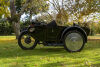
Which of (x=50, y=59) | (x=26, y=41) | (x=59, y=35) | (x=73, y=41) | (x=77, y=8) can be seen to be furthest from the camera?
(x=77, y=8)

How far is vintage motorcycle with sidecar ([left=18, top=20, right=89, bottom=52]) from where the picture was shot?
17.5 feet

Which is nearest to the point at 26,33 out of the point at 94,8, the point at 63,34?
the point at 63,34

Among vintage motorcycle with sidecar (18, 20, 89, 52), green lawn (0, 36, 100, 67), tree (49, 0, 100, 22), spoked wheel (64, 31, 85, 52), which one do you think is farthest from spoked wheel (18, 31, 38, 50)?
tree (49, 0, 100, 22)

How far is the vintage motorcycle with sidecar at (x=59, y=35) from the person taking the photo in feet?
17.5

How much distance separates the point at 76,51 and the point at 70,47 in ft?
0.87

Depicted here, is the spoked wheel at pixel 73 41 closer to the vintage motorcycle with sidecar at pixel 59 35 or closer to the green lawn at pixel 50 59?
the vintage motorcycle with sidecar at pixel 59 35

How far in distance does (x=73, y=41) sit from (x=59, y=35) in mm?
589

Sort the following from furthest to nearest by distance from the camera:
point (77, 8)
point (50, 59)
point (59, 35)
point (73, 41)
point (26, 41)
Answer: point (77, 8) < point (26, 41) < point (59, 35) < point (73, 41) < point (50, 59)

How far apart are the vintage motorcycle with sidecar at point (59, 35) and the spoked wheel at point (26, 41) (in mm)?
126

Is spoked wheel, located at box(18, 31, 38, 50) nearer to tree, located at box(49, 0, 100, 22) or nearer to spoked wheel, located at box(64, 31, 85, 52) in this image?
spoked wheel, located at box(64, 31, 85, 52)

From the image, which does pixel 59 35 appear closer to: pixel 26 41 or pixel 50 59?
pixel 26 41

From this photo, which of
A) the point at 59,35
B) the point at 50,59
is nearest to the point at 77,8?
the point at 59,35

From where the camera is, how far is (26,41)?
19.4 ft

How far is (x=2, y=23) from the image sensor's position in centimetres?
3134
